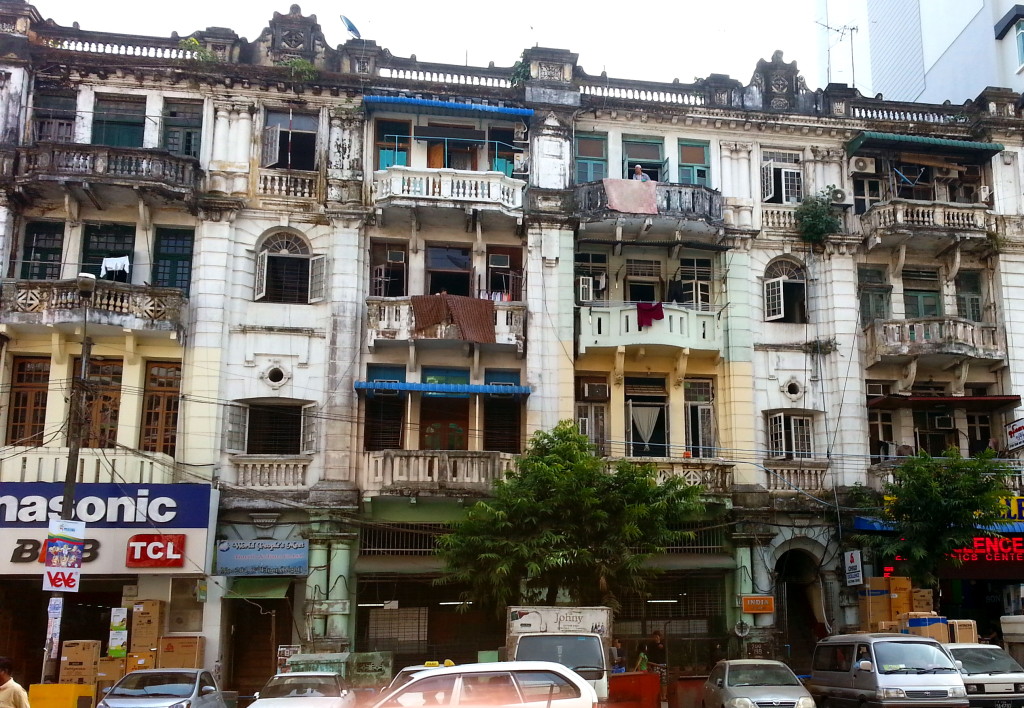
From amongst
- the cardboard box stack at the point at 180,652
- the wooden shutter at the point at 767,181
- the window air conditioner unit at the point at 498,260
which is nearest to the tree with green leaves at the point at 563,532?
the cardboard box stack at the point at 180,652

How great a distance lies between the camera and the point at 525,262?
86.2 feet

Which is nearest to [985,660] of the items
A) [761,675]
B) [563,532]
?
[761,675]

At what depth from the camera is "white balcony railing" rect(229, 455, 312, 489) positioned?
23828 millimetres

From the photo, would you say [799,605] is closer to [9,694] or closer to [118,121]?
[9,694]

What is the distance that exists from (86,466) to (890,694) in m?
17.3

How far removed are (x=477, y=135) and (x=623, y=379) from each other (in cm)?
770

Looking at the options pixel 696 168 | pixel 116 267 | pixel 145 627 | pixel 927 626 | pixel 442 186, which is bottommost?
pixel 145 627

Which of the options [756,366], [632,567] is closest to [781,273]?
[756,366]

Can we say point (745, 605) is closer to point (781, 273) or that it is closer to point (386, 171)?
point (781, 273)

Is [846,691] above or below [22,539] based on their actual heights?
below

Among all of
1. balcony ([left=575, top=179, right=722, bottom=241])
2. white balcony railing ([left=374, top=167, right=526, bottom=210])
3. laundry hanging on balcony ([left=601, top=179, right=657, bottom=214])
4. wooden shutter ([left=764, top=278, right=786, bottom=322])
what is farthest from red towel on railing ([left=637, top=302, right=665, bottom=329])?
white balcony railing ([left=374, top=167, right=526, bottom=210])

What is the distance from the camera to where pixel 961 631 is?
69.7ft

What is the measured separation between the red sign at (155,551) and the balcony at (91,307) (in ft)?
16.3

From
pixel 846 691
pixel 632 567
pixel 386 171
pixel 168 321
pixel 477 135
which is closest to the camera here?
pixel 846 691
